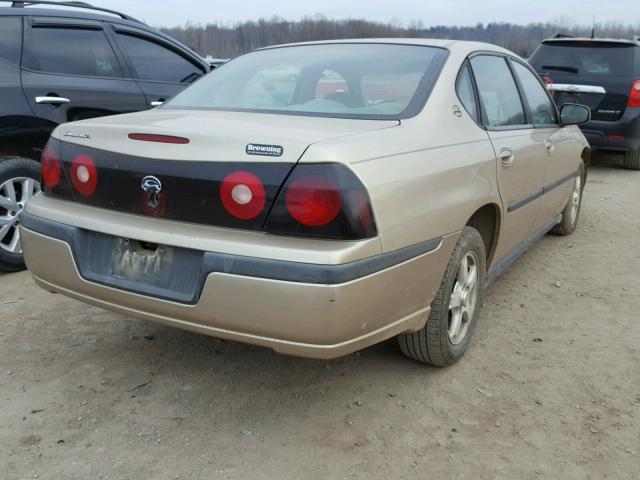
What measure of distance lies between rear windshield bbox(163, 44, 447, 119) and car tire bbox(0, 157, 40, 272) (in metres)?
1.47

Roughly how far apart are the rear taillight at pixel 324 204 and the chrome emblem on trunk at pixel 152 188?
472 millimetres

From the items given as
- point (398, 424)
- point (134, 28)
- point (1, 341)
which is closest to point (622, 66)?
point (134, 28)

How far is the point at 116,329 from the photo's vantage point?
10.9 ft

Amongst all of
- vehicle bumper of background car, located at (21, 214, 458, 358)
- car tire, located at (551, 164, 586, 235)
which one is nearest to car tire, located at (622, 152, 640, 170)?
car tire, located at (551, 164, 586, 235)

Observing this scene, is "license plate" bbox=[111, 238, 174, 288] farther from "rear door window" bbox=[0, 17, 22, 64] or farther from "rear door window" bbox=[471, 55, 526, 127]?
"rear door window" bbox=[0, 17, 22, 64]

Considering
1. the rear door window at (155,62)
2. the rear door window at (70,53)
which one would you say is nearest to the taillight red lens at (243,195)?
the rear door window at (70,53)

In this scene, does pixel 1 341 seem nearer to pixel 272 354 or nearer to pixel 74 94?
pixel 272 354

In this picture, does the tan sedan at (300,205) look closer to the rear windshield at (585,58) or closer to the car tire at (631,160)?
the rear windshield at (585,58)

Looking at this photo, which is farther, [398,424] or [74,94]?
[74,94]

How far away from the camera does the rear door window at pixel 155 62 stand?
16.0 ft

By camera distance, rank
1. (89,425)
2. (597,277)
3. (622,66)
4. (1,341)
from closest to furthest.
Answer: (89,425) < (1,341) < (597,277) < (622,66)

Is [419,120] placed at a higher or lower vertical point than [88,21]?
lower

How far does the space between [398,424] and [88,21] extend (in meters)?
3.79

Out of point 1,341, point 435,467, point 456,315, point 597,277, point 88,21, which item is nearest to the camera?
point 435,467
